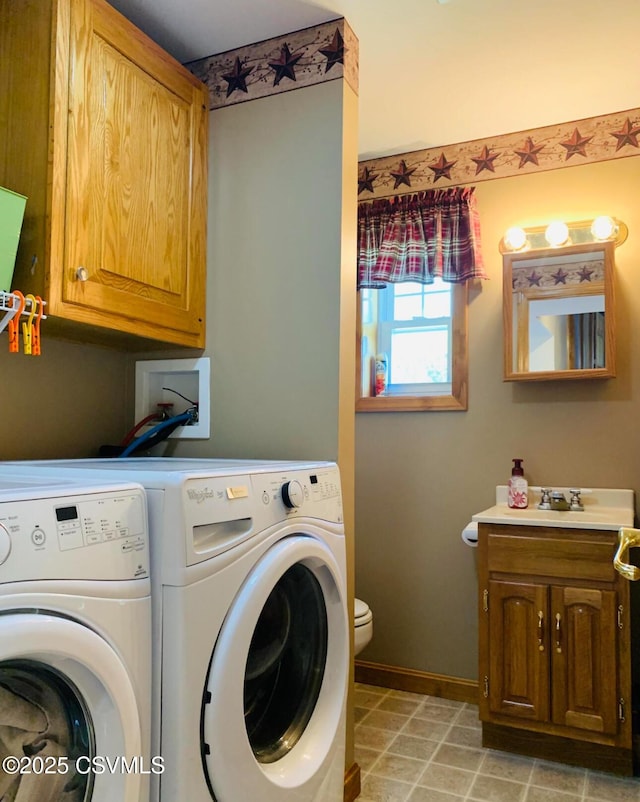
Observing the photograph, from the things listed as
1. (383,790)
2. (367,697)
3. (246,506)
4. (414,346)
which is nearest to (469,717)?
(367,697)

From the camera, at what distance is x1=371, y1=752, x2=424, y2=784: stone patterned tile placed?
2.04m

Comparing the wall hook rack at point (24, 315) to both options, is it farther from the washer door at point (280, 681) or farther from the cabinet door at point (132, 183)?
the washer door at point (280, 681)

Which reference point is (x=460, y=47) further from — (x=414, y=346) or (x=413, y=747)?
(x=413, y=747)

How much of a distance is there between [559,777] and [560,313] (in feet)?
5.59

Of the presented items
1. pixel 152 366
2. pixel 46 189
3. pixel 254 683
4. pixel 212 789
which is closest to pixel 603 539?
A: pixel 254 683

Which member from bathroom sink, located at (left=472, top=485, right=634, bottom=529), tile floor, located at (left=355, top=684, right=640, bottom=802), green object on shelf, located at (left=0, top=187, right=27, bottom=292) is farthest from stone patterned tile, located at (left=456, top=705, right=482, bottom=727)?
green object on shelf, located at (left=0, top=187, right=27, bottom=292)

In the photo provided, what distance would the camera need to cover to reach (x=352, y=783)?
1903 millimetres

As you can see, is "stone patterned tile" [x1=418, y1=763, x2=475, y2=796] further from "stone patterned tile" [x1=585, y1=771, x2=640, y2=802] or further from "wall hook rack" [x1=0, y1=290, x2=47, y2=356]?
"wall hook rack" [x1=0, y1=290, x2=47, y2=356]

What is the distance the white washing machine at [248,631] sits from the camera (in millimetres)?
1104

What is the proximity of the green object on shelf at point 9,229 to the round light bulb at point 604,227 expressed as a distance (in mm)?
2142

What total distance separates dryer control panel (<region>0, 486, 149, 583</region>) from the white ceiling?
1601 mm

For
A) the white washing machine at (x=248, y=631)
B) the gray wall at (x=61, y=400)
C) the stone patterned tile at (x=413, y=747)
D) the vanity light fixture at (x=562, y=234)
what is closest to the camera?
the white washing machine at (x=248, y=631)

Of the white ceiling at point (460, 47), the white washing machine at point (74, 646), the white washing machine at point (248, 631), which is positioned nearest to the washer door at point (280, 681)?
the white washing machine at point (248, 631)

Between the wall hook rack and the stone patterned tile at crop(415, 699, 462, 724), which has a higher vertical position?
the wall hook rack
